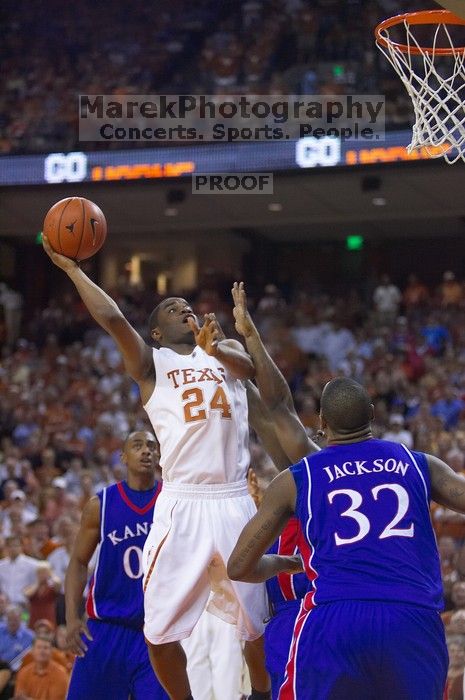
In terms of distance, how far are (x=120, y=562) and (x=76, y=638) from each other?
42 centimetres

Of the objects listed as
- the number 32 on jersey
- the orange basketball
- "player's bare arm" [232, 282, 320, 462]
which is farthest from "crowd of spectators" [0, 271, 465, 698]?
the orange basketball

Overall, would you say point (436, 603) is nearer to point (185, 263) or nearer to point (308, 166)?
point (308, 166)

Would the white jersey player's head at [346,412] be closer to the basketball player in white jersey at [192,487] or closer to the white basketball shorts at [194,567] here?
the basketball player in white jersey at [192,487]

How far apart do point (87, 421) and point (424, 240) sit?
7.45 m

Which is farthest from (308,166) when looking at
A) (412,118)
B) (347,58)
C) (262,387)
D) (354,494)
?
(354,494)

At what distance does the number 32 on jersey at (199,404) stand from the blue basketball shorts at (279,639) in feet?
2.70

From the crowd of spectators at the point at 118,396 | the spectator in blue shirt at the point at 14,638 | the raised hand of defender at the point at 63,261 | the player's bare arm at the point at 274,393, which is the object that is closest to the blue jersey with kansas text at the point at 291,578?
the player's bare arm at the point at 274,393

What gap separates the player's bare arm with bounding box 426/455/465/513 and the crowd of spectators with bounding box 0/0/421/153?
408 inches

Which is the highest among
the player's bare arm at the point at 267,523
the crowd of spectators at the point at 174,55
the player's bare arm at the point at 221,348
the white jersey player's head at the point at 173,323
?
the crowd of spectators at the point at 174,55

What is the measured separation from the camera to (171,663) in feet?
14.1

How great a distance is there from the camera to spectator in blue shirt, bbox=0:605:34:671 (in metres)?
8.39

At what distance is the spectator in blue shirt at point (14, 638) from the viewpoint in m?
8.39

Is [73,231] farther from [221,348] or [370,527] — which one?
[370,527]

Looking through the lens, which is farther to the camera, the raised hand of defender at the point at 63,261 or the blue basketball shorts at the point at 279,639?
the raised hand of defender at the point at 63,261
